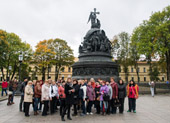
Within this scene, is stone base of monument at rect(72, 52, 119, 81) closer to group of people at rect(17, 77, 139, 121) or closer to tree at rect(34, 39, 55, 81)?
group of people at rect(17, 77, 139, 121)

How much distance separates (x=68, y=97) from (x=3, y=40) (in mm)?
26341

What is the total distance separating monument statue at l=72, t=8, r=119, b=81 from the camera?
18469 mm

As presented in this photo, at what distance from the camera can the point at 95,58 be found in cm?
2028

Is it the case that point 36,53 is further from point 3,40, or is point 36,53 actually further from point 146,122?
point 146,122

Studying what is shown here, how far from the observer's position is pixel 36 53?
39750mm

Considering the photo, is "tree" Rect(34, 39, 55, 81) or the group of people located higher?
"tree" Rect(34, 39, 55, 81)

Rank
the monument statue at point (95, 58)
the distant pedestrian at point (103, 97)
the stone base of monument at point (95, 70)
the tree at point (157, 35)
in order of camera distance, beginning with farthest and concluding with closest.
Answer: the tree at point (157, 35) → the monument statue at point (95, 58) → the stone base of monument at point (95, 70) → the distant pedestrian at point (103, 97)

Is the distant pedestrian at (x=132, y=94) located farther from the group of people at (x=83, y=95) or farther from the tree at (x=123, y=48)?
the tree at (x=123, y=48)

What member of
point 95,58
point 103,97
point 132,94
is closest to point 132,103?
point 132,94

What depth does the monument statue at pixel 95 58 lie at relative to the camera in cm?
1847

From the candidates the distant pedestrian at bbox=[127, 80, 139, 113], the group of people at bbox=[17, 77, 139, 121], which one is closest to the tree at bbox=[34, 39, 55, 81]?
the group of people at bbox=[17, 77, 139, 121]

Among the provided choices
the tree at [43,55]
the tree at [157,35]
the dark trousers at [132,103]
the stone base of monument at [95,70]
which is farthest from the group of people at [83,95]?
the tree at [43,55]

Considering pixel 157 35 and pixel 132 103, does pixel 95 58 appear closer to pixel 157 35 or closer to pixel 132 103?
pixel 157 35

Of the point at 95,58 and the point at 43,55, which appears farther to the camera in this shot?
the point at 43,55
